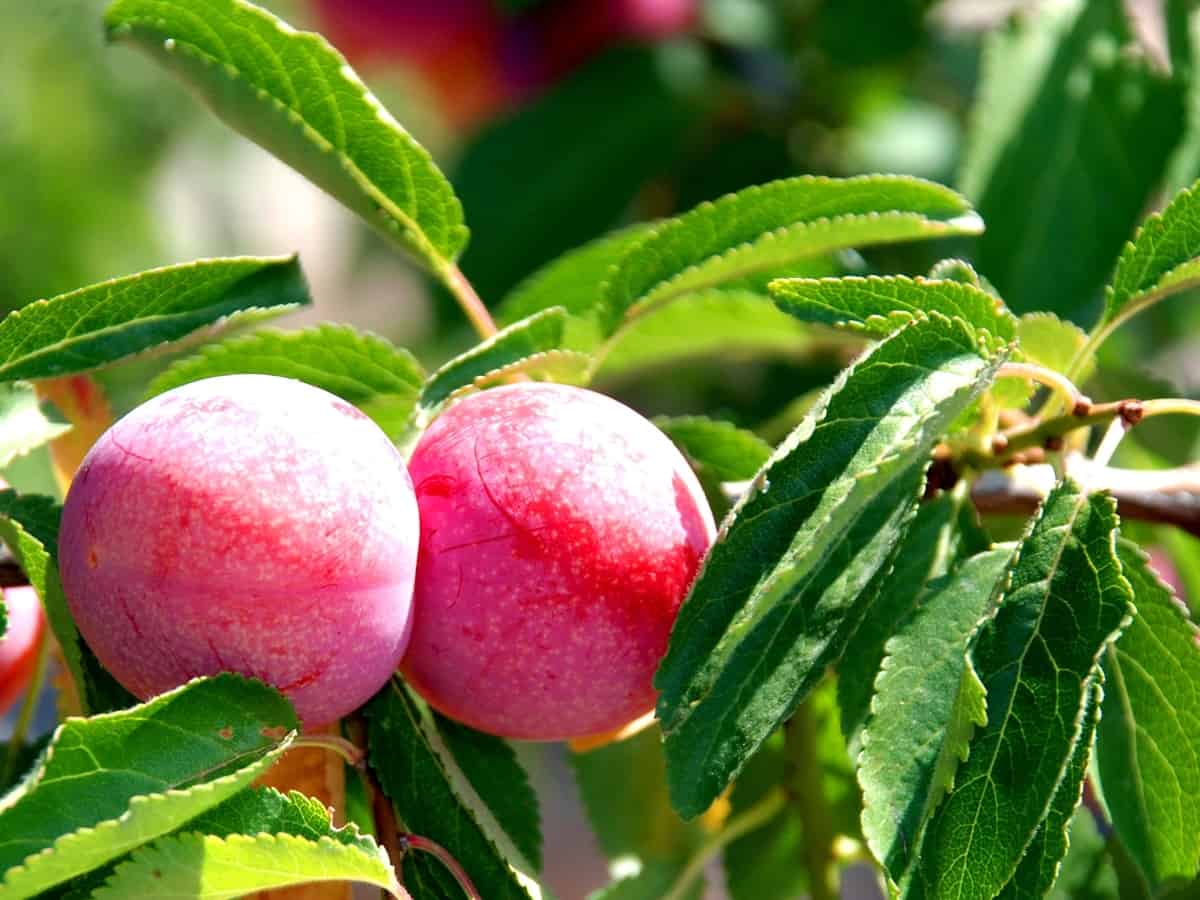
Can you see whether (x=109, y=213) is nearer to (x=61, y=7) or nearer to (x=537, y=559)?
(x=61, y=7)

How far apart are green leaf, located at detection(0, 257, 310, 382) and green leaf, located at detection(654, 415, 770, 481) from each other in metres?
0.20

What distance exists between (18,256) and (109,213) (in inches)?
6.7

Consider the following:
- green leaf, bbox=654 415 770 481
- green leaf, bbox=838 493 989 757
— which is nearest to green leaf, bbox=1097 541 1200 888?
green leaf, bbox=838 493 989 757

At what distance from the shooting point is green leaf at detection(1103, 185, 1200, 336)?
637mm

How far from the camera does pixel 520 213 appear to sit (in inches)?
57.3

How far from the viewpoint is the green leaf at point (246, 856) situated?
51cm

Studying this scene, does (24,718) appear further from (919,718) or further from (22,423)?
(919,718)

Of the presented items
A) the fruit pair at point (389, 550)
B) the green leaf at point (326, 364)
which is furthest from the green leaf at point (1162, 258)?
the green leaf at point (326, 364)

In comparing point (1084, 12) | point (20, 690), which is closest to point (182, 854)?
point (20, 690)

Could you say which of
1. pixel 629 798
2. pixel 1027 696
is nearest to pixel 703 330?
pixel 629 798

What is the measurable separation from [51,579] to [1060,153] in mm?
740

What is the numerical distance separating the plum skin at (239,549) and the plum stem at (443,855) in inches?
2.8

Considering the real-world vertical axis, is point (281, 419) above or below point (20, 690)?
above

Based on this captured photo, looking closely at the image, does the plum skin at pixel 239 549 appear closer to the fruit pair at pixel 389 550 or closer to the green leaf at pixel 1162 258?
the fruit pair at pixel 389 550
